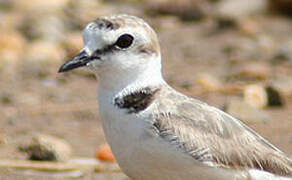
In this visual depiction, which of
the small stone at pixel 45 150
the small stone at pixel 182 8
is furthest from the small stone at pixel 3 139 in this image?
the small stone at pixel 182 8

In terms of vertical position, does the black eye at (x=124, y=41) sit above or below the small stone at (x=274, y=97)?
above

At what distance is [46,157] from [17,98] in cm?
221

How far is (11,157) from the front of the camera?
6531 mm

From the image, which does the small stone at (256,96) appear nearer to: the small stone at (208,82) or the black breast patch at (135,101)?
the small stone at (208,82)

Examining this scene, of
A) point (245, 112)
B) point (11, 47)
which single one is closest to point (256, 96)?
point (245, 112)

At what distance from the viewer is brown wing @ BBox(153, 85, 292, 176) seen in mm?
4676

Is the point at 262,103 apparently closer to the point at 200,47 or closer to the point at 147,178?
the point at 200,47

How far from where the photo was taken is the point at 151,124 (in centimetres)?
465

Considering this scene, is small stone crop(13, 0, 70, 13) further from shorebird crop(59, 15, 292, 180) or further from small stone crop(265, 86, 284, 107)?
shorebird crop(59, 15, 292, 180)

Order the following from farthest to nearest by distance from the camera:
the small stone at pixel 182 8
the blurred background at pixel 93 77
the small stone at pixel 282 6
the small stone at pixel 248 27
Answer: the small stone at pixel 182 8 < the small stone at pixel 282 6 < the small stone at pixel 248 27 < the blurred background at pixel 93 77

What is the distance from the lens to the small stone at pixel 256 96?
7.86 metres

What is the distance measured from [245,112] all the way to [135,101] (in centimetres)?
271

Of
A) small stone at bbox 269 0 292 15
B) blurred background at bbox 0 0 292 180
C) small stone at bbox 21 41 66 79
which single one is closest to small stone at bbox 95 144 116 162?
blurred background at bbox 0 0 292 180

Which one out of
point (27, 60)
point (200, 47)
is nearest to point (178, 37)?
point (200, 47)
